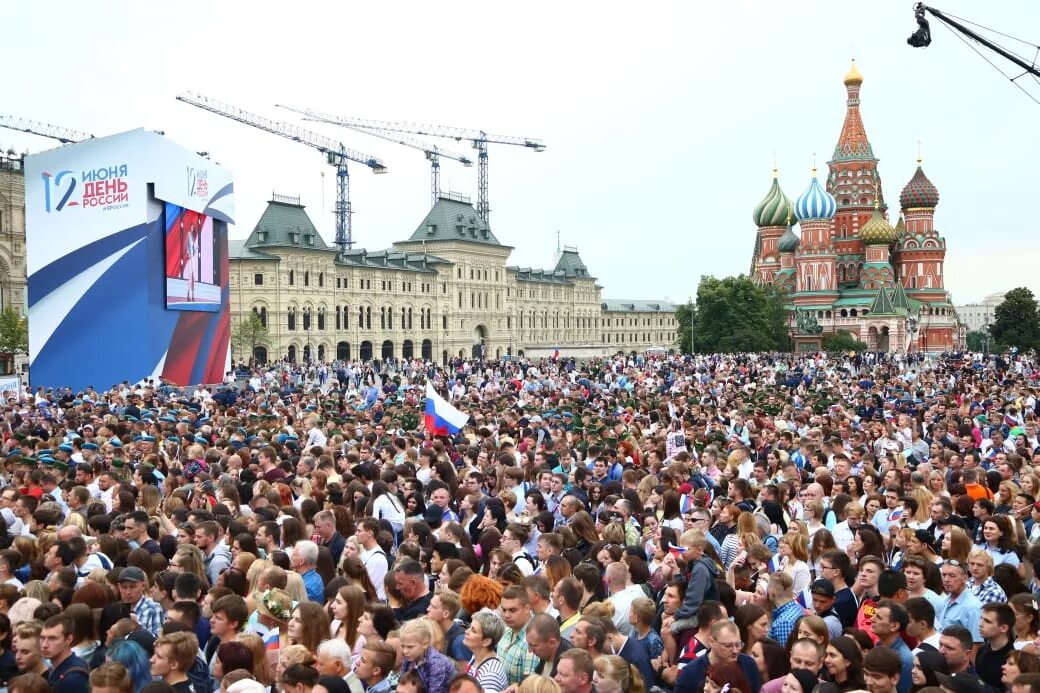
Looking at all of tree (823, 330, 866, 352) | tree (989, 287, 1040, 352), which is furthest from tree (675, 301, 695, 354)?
tree (989, 287, 1040, 352)

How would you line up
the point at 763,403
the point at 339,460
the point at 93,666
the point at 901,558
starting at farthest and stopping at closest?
the point at 763,403 < the point at 339,460 < the point at 901,558 < the point at 93,666

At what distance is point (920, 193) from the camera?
95250 mm

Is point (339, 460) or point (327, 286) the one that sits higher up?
point (327, 286)

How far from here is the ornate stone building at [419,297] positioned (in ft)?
247

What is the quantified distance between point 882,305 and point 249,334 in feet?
186

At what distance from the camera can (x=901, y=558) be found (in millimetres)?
8258

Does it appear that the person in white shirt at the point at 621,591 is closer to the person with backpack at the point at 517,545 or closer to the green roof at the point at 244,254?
the person with backpack at the point at 517,545

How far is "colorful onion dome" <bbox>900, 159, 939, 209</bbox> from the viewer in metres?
95.1

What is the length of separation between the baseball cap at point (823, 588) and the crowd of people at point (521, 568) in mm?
13

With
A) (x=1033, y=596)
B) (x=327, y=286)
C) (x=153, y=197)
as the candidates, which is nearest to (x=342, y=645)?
(x=1033, y=596)

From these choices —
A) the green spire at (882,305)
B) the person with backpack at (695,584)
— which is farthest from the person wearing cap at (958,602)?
the green spire at (882,305)

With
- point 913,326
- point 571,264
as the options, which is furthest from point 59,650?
point 571,264

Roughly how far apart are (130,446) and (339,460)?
11.0ft

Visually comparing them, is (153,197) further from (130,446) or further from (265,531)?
(265,531)
